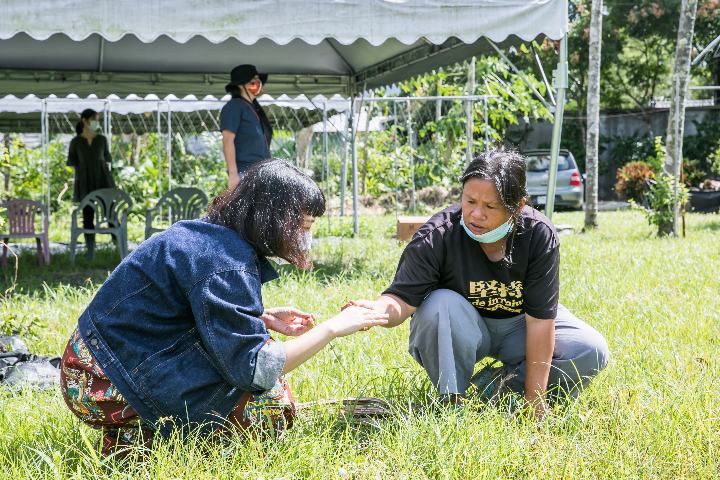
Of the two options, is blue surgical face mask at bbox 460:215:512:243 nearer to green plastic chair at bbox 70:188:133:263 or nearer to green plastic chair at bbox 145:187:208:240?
green plastic chair at bbox 145:187:208:240

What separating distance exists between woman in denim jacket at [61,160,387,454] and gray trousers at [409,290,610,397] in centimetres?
Result: 52

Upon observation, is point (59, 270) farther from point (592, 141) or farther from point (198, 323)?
point (592, 141)

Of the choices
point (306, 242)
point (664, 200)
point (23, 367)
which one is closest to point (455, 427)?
point (306, 242)

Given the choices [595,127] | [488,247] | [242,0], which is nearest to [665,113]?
[595,127]

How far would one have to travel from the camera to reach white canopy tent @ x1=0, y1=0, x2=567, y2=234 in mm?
4324

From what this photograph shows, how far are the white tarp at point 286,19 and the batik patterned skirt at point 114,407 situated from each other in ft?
9.96

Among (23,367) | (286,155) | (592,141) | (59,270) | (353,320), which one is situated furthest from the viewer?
(286,155)

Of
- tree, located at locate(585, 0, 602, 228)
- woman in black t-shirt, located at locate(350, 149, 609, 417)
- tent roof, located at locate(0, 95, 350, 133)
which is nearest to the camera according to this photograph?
woman in black t-shirt, located at locate(350, 149, 609, 417)

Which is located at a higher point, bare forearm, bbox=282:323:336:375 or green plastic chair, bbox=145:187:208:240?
green plastic chair, bbox=145:187:208:240

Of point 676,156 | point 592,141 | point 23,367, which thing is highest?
point 592,141

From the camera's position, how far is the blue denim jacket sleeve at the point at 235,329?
67.3 inches

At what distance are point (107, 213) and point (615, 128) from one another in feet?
55.1

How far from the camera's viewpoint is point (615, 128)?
19.7 meters

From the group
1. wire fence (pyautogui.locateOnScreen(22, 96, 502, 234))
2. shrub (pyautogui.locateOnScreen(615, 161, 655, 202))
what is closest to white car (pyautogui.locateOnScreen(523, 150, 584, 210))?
wire fence (pyautogui.locateOnScreen(22, 96, 502, 234))
